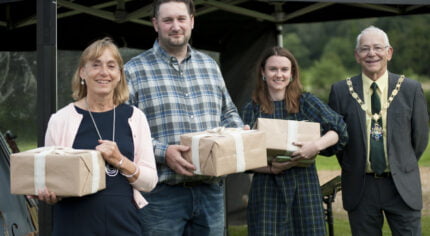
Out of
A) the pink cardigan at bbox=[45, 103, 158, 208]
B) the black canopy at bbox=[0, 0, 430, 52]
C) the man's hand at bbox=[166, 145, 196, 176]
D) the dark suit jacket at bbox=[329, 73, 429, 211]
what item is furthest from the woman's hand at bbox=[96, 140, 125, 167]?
the black canopy at bbox=[0, 0, 430, 52]

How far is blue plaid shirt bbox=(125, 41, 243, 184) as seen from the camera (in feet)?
9.55

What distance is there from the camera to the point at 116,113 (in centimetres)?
261

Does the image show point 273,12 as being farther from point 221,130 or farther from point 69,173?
point 69,173

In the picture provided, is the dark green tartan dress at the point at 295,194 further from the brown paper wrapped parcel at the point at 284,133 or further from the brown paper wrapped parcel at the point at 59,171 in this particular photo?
the brown paper wrapped parcel at the point at 59,171

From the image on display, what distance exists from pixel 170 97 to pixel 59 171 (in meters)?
0.71

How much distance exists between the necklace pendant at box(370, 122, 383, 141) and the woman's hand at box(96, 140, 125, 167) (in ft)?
5.52

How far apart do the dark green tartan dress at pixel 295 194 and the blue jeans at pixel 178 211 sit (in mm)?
541

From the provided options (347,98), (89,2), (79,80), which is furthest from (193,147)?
(89,2)

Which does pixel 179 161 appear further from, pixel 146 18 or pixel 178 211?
pixel 146 18

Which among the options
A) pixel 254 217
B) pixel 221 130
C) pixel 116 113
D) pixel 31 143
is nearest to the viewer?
pixel 116 113

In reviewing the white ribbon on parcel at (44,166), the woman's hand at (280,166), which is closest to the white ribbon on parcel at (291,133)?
the woman's hand at (280,166)

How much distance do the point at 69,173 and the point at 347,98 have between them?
1.87 metres

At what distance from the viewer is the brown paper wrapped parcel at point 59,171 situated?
2398 millimetres

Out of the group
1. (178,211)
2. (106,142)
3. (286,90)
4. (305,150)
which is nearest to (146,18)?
(286,90)
